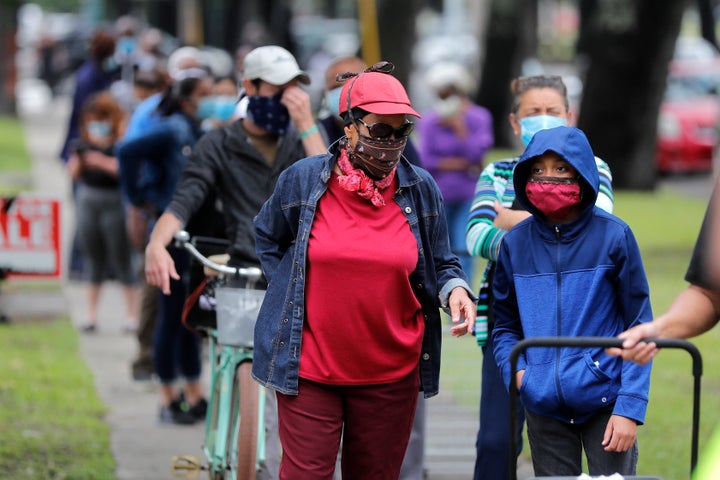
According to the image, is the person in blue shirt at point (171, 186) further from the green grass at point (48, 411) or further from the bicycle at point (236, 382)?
the bicycle at point (236, 382)

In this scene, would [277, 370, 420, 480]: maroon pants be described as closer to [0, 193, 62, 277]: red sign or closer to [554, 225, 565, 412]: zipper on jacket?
[554, 225, 565, 412]: zipper on jacket

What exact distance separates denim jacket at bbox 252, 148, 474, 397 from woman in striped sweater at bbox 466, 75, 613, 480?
1.31ft

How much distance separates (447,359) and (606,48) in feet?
43.1

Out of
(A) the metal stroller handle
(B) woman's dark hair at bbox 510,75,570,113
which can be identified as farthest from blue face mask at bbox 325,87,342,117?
(A) the metal stroller handle

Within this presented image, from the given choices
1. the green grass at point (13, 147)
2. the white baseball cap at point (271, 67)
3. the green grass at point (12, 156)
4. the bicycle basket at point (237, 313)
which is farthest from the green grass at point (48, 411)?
the green grass at point (13, 147)

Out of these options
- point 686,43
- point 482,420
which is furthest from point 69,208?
point 686,43

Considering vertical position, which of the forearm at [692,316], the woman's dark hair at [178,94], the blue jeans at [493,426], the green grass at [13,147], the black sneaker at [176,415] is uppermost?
the woman's dark hair at [178,94]

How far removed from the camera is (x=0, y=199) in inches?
426

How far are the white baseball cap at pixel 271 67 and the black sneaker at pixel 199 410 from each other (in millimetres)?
3050

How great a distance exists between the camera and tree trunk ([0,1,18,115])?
106 ft

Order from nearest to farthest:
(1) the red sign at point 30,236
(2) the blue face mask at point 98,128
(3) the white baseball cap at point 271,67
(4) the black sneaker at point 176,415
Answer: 1. (3) the white baseball cap at point 271,67
2. (4) the black sneaker at point 176,415
3. (1) the red sign at point 30,236
4. (2) the blue face mask at point 98,128

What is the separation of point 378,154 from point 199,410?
432 cm

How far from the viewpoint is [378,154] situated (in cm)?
476

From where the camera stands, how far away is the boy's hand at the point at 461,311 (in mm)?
4758
